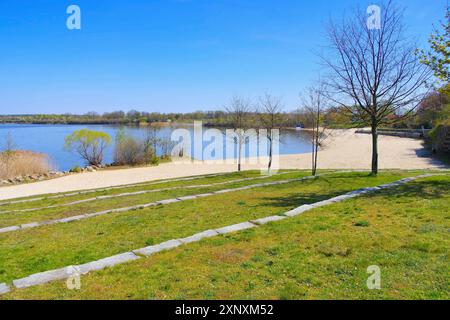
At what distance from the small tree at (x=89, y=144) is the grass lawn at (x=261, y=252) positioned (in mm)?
24610

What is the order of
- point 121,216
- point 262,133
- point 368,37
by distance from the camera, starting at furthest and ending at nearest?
1. point 262,133
2. point 368,37
3. point 121,216

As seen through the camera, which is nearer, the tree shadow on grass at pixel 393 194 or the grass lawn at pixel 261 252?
the grass lawn at pixel 261 252

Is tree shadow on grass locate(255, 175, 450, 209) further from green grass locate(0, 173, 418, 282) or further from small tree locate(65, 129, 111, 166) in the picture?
small tree locate(65, 129, 111, 166)

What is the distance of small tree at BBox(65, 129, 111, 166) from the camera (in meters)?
29.9

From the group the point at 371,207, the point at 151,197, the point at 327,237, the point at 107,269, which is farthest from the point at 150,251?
the point at 151,197

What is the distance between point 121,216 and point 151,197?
9.47 feet

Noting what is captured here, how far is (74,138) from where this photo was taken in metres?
29.7

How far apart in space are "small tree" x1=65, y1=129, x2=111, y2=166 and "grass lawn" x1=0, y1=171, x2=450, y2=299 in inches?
969

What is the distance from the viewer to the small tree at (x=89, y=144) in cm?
2987

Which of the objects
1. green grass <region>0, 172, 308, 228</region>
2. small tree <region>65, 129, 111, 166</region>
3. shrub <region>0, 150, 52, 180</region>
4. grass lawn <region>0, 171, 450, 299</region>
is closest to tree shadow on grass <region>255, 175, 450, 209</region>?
grass lawn <region>0, 171, 450, 299</region>

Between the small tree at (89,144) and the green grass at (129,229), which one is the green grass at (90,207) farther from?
the small tree at (89,144)

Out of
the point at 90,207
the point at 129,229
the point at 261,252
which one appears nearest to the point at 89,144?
the point at 90,207

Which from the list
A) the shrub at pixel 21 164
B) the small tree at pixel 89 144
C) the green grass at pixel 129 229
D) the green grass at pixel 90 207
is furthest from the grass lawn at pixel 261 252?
the small tree at pixel 89 144

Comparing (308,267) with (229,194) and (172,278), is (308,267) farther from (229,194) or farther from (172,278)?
(229,194)
